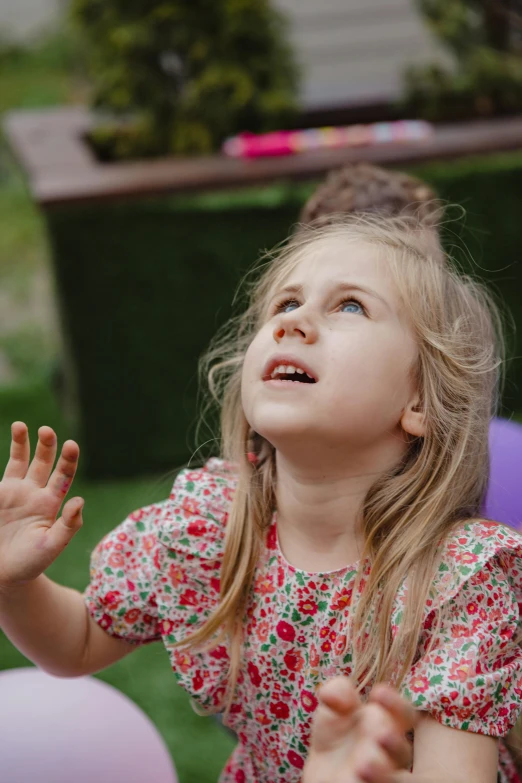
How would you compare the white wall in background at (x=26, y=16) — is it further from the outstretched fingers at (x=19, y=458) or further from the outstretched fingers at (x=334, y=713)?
the outstretched fingers at (x=334, y=713)

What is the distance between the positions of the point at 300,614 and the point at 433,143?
286 centimetres

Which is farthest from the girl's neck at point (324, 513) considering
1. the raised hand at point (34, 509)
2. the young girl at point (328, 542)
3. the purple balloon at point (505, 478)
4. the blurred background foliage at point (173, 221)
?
the blurred background foliage at point (173, 221)

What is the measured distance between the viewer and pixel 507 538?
1.53m

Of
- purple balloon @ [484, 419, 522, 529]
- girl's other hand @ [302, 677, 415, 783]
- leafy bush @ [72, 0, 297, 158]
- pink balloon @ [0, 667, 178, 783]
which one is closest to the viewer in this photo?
girl's other hand @ [302, 677, 415, 783]

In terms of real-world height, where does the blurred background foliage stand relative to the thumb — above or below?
below

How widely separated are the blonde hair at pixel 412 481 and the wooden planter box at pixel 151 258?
2025mm

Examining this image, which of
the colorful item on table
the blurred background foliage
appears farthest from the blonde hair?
the colorful item on table

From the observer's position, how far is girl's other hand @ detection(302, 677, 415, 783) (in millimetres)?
1157

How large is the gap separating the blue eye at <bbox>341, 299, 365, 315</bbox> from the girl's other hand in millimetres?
575

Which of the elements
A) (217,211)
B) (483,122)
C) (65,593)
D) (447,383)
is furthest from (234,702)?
(483,122)

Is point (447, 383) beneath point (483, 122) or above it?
above

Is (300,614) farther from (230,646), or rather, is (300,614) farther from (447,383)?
(447,383)

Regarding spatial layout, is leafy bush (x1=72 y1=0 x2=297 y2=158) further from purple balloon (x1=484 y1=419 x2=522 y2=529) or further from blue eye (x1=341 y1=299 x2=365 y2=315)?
blue eye (x1=341 y1=299 x2=365 y2=315)

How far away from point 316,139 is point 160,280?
0.89 metres
